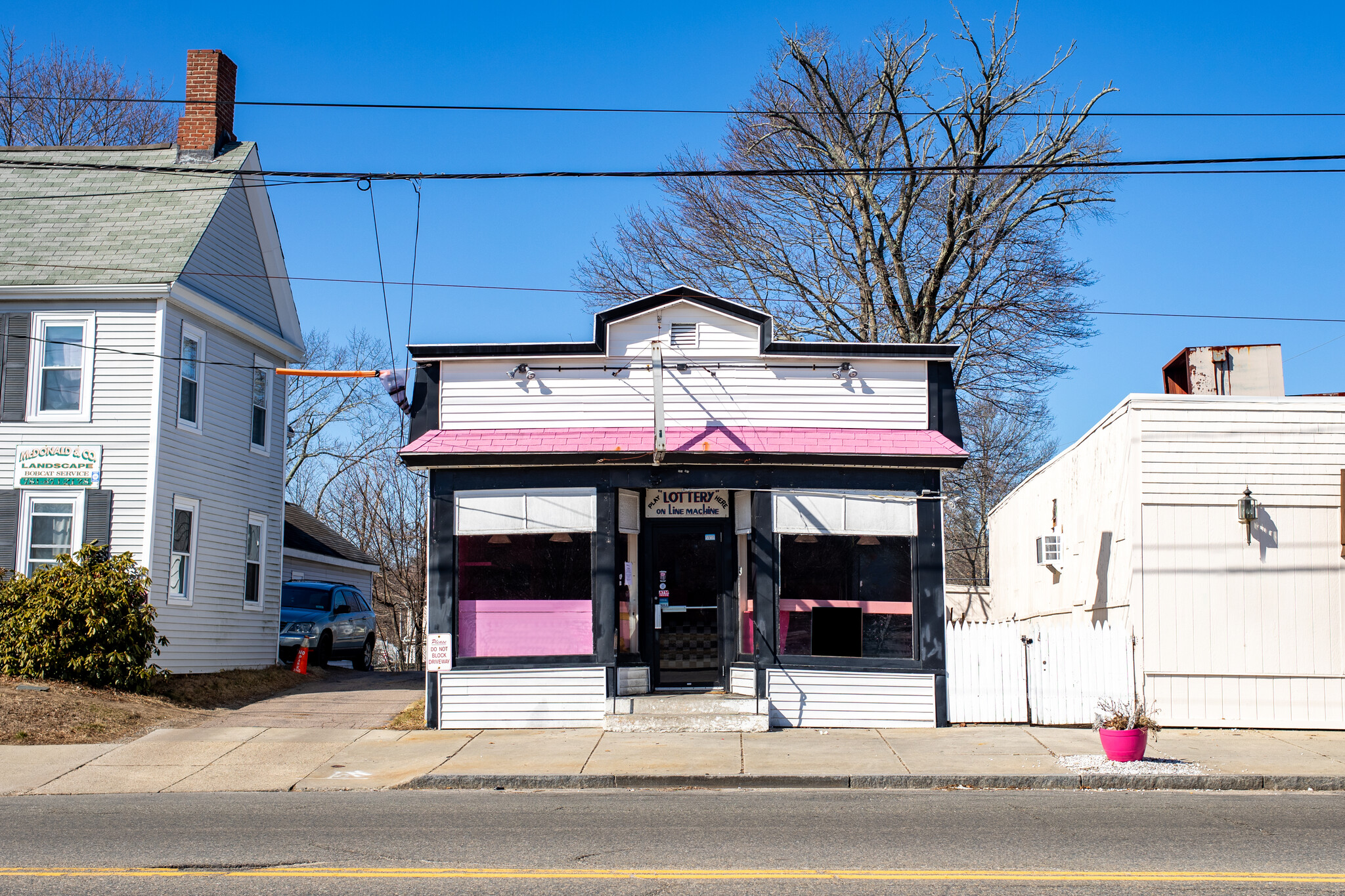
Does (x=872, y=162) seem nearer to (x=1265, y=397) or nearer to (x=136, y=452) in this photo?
(x=1265, y=397)

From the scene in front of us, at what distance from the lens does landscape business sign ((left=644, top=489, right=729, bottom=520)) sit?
48.2 feet

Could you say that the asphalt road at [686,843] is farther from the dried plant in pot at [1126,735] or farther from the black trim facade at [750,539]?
the black trim facade at [750,539]

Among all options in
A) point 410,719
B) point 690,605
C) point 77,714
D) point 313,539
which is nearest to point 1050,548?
point 690,605

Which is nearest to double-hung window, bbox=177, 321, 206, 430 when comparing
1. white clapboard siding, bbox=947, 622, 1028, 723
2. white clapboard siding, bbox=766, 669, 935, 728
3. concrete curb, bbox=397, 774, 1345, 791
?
concrete curb, bbox=397, 774, 1345, 791

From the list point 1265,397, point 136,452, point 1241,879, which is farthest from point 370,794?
point 1265,397

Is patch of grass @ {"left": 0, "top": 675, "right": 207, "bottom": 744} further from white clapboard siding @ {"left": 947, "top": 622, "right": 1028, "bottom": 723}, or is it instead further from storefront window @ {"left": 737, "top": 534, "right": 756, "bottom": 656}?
white clapboard siding @ {"left": 947, "top": 622, "right": 1028, "bottom": 723}

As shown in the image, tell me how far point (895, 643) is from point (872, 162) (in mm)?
15348

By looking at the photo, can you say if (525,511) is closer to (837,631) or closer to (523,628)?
(523,628)

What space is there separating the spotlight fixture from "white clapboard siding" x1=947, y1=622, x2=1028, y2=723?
337 centimetres

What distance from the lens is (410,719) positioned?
14305 mm

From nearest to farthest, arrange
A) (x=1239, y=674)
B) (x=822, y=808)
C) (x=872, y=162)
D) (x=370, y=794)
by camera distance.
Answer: (x=822, y=808) < (x=370, y=794) < (x=1239, y=674) < (x=872, y=162)

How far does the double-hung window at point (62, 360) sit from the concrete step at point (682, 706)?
10.2m

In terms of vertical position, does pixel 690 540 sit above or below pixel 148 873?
above

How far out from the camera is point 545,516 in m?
14.2
